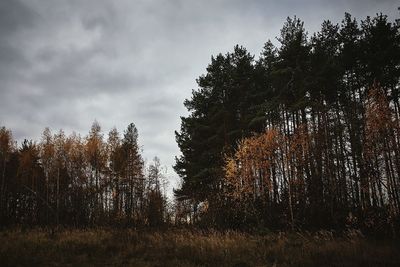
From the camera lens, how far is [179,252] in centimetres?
1283

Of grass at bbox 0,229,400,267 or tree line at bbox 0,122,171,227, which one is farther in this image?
tree line at bbox 0,122,171,227

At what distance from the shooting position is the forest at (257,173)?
13422 mm

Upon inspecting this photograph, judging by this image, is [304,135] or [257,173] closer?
[304,135]

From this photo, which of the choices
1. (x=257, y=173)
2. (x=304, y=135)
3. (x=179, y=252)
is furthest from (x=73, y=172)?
(x=179, y=252)

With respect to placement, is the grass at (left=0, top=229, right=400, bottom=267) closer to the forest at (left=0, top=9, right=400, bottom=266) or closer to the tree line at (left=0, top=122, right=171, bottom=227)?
the forest at (left=0, top=9, right=400, bottom=266)

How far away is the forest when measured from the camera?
13422 mm

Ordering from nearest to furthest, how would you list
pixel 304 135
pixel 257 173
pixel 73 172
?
pixel 304 135 < pixel 257 173 < pixel 73 172

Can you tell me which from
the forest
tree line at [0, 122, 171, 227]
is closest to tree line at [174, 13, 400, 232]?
the forest

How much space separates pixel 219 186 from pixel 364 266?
861 inches

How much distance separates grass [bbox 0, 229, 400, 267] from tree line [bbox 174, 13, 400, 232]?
718 centimetres

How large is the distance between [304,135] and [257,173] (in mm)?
6900

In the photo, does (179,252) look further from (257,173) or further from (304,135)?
(257,173)

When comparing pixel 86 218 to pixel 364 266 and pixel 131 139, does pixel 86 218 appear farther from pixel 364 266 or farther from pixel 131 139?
pixel 364 266

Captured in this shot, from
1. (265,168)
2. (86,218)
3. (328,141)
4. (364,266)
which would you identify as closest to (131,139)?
(86,218)
